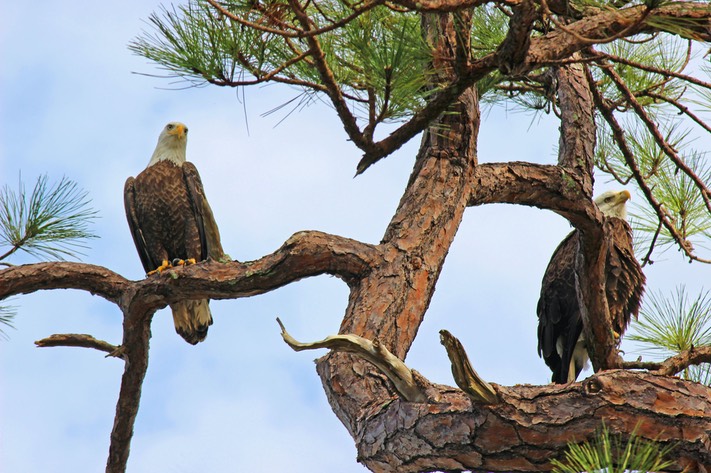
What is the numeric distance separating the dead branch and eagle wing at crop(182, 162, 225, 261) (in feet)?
7.55

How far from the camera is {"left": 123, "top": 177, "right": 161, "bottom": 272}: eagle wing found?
158 inches

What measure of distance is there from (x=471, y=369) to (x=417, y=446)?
0.92ft

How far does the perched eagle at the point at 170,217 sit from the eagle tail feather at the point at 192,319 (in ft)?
0.95

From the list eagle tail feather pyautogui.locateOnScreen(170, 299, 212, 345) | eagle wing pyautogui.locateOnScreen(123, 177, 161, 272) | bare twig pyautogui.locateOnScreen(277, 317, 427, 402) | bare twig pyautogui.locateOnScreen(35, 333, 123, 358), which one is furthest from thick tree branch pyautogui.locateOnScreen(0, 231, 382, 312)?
eagle wing pyautogui.locateOnScreen(123, 177, 161, 272)

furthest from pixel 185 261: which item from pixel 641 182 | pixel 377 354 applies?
pixel 641 182

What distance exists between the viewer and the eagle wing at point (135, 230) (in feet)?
13.1

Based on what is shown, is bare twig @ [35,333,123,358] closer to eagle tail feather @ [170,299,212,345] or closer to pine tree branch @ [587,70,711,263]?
eagle tail feather @ [170,299,212,345]

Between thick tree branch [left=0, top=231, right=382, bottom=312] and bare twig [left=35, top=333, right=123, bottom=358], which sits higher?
thick tree branch [left=0, top=231, right=382, bottom=312]

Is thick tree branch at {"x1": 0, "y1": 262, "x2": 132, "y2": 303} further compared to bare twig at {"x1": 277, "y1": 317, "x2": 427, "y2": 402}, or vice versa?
thick tree branch at {"x1": 0, "y1": 262, "x2": 132, "y2": 303}

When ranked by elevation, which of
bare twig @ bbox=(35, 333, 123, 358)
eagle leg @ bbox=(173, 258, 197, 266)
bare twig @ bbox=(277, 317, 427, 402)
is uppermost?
eagle leg @ bbox=(173, 258, 197, 266)

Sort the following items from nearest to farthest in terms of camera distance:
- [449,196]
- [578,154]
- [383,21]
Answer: [383,21]
[449,196]
[578,154]

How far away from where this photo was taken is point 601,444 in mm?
1762

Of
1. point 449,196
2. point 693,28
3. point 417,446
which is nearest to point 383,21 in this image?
point 449,196

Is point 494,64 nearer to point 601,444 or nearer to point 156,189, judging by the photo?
point 601,444
